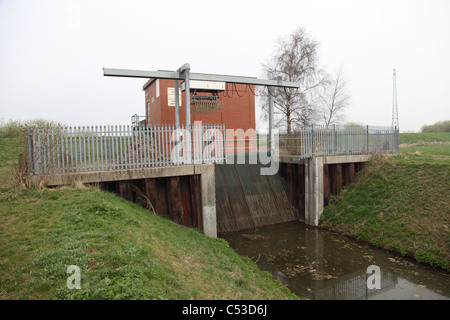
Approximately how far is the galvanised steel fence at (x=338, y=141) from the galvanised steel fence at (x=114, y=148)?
436 cm

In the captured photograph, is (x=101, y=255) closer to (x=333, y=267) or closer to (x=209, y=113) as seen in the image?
(x=333, y=267)

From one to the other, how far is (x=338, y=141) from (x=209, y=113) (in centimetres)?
698

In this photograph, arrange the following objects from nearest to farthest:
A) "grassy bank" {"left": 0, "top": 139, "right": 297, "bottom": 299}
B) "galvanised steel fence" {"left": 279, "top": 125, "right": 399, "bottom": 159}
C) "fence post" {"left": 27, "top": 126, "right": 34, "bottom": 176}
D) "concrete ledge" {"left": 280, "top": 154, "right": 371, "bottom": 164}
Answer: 1. "grassy bank" {"left": 0, "top": 139, "right": 297, "bottom": 299}
2. "fence post" {"left": 27, "top": 126, "right": 34, "bottom": 176}
3. "galvanised steel fence" {"left": 279, "top": 125, "right": 399, "bottom": 159}
4. "concrete ledge" {"left": 280, "top": 154, "right": 371, "bottom": 164}

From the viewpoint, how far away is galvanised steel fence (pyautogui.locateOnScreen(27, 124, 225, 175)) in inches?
299

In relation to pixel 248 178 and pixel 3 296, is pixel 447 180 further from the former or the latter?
pixel 3 296

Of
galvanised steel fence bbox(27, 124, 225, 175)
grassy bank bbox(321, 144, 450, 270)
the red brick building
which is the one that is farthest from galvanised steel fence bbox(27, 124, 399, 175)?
the red brick building

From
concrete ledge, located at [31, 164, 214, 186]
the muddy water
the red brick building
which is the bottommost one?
the muddy water

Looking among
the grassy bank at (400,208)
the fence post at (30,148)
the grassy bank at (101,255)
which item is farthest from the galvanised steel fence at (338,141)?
the fence post at (30,148)

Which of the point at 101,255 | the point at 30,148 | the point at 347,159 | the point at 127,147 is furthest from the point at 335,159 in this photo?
the point at 30,148

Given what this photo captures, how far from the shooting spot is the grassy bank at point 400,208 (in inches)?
329

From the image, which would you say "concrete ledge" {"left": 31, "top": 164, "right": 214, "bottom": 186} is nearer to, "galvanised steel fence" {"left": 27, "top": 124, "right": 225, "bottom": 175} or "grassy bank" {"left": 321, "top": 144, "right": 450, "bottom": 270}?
"galvanised steel fence" {"left": 27, "top": 124, "right": 225, "bottom": 175}

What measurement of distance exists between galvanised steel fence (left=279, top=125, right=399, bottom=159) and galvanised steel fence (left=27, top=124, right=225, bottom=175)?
4.36 m
